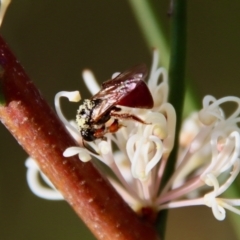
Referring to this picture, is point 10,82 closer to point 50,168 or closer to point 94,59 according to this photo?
point 50,168

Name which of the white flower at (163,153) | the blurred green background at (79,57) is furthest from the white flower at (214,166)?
the blurred green background at (79,57)

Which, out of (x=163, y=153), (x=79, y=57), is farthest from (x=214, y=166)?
(x=79, y=57)

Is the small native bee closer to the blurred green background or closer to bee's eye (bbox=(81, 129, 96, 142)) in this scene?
bee's eye (bbox=(81, 129, 96, 142))

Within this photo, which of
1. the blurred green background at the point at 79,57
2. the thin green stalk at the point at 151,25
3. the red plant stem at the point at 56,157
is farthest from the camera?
the blurred green background at the point at 79,57

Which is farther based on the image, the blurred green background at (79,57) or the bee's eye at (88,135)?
the blurred green background at (79,57)

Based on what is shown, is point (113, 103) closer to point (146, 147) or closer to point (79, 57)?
point (146, 147)

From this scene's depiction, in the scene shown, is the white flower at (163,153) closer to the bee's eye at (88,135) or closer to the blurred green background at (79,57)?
the bee's eye at (88,135)

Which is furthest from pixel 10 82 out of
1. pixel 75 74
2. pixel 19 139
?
pixel 75 74
